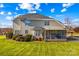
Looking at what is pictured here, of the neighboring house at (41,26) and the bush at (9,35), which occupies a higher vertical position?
the neighboring house at (41,26)

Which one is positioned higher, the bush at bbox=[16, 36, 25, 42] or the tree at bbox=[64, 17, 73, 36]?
the tree at bbox=[64, 17, 73, 36]

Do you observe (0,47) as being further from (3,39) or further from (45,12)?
(45,12)

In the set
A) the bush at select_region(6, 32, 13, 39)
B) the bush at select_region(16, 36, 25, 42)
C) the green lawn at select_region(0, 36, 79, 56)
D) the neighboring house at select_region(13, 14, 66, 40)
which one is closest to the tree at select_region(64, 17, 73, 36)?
the neighboring house at select_region(13, 14, 66, 40)

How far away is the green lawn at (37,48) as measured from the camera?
9219 mm

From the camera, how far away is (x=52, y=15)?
30.5 ft

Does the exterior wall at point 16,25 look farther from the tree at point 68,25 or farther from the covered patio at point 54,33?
the tree at point 68,25

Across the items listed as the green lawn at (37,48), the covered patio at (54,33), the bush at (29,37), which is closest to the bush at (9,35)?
the green lawn at (37,48)

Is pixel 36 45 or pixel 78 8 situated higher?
pixel 78 8

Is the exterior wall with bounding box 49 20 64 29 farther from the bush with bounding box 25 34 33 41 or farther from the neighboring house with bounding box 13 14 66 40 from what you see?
the bush with bounding box 25 34 33 41

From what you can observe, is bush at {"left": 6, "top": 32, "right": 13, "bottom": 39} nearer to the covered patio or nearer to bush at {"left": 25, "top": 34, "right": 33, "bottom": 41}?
bush at {"left": 25, "top": 34, "right": 33, "bottom": 41}

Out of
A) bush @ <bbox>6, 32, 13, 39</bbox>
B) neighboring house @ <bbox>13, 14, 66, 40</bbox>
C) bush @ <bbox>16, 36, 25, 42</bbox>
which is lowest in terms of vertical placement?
bush @ <bbox>16, 36, 25, 42</bbox>

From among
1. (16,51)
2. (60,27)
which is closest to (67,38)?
(60,27)

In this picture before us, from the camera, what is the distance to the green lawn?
922cm

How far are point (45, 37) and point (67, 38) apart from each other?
381mm
